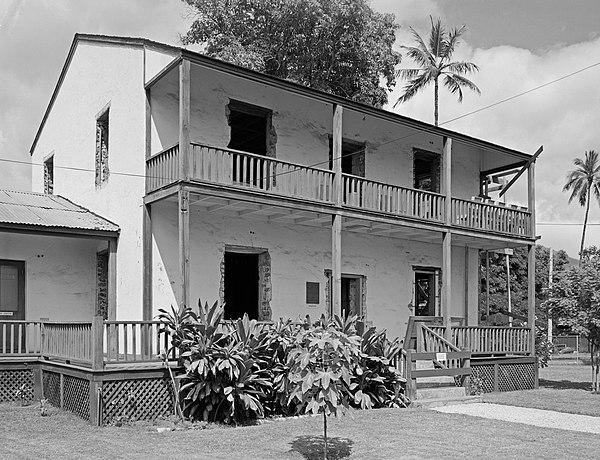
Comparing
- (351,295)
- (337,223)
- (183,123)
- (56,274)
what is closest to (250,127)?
(337,223)

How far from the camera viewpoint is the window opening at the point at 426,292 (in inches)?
813

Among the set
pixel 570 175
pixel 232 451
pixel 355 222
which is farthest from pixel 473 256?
pixel 570 175

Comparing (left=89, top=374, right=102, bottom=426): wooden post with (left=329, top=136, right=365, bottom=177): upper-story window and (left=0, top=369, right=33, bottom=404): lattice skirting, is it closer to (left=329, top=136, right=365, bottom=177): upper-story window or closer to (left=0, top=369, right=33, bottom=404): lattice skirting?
(left=0, top=369, right=33, bottom=404): lattice skirting

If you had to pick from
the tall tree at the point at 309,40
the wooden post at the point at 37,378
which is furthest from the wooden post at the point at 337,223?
the tall tree at the point at 309,40

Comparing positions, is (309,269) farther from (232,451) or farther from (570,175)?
(570,175)

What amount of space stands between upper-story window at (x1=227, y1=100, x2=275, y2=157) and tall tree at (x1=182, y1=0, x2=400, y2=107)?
898 centimetres

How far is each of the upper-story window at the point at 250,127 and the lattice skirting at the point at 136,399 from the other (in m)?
6.62

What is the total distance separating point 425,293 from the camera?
827 inches

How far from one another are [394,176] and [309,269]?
4.20 metres

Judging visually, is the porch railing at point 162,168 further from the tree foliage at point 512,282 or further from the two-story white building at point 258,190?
the tree foliage at point 512,282

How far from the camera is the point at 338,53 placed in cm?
2845

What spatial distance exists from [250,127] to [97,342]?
8.34 meters

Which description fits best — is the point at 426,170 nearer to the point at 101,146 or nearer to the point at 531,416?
the point at 101,146

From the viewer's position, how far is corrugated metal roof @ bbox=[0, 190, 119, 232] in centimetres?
1466
